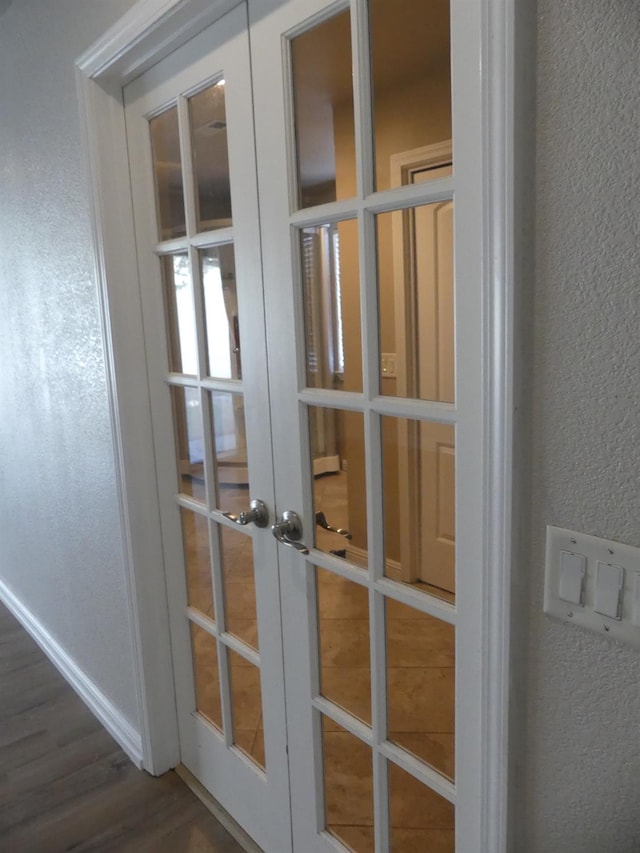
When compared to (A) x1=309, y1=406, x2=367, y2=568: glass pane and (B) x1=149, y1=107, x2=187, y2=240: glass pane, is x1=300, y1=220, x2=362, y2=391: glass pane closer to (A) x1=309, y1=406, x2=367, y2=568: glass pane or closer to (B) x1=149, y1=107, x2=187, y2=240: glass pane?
(A) x1=309, y1=406, x2=367, y2=568: glass pane

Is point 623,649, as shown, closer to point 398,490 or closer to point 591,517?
point 591,517

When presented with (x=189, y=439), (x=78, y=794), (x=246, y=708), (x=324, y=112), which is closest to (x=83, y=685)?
(x=78, y=794)

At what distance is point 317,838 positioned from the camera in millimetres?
1590

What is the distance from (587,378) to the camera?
2.65 feet

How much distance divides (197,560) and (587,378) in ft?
4.48

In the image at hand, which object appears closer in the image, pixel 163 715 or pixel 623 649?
pixel 623 649

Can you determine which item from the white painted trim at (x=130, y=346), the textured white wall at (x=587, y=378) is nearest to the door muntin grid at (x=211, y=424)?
the white painted trim at (x=130, y=346)

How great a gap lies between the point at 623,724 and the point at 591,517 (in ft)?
0.89

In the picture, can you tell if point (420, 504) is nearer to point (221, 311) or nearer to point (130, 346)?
point (221, 311)

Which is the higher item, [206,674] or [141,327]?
[141,327]

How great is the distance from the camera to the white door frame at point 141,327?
84cm

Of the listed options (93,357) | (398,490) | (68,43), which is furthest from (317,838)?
(68,43)

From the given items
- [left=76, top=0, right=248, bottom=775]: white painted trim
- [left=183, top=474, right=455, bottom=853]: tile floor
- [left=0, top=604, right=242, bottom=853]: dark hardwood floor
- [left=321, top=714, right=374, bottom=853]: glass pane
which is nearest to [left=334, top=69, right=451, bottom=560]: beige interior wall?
[left=183, top=474, right=455, bottom=853]: tile floor

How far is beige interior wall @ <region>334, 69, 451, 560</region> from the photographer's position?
1.04 meters
